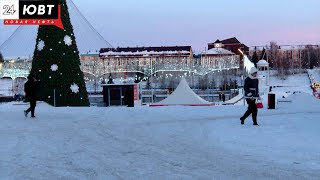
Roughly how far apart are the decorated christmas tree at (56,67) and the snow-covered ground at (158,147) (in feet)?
18.9

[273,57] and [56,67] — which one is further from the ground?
[273,57]

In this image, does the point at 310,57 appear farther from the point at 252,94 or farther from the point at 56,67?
the point at 252,94

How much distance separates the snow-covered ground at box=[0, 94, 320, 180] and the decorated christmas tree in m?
5.75

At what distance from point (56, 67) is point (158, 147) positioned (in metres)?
12.4

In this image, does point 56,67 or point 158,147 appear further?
point 56,67

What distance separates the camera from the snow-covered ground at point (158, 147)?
620 cm

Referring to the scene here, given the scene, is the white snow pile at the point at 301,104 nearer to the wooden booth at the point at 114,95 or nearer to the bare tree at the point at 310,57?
the wooden booth at the point at 114,95

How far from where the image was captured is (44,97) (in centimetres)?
1995

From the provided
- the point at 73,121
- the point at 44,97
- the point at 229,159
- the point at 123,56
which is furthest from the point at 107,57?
the point at 229,159

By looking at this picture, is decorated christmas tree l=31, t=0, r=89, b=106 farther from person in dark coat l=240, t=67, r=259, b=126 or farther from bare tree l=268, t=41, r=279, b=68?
bare tree l=268, t=41, r=279, b=68

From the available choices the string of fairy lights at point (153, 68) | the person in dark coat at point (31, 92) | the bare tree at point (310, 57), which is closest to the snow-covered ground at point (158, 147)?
the person in dark coat at point (31, 92)

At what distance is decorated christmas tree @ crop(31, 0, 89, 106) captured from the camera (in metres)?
19.9

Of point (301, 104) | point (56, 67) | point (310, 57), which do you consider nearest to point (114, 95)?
point (56, 67)

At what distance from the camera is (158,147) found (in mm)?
8422
